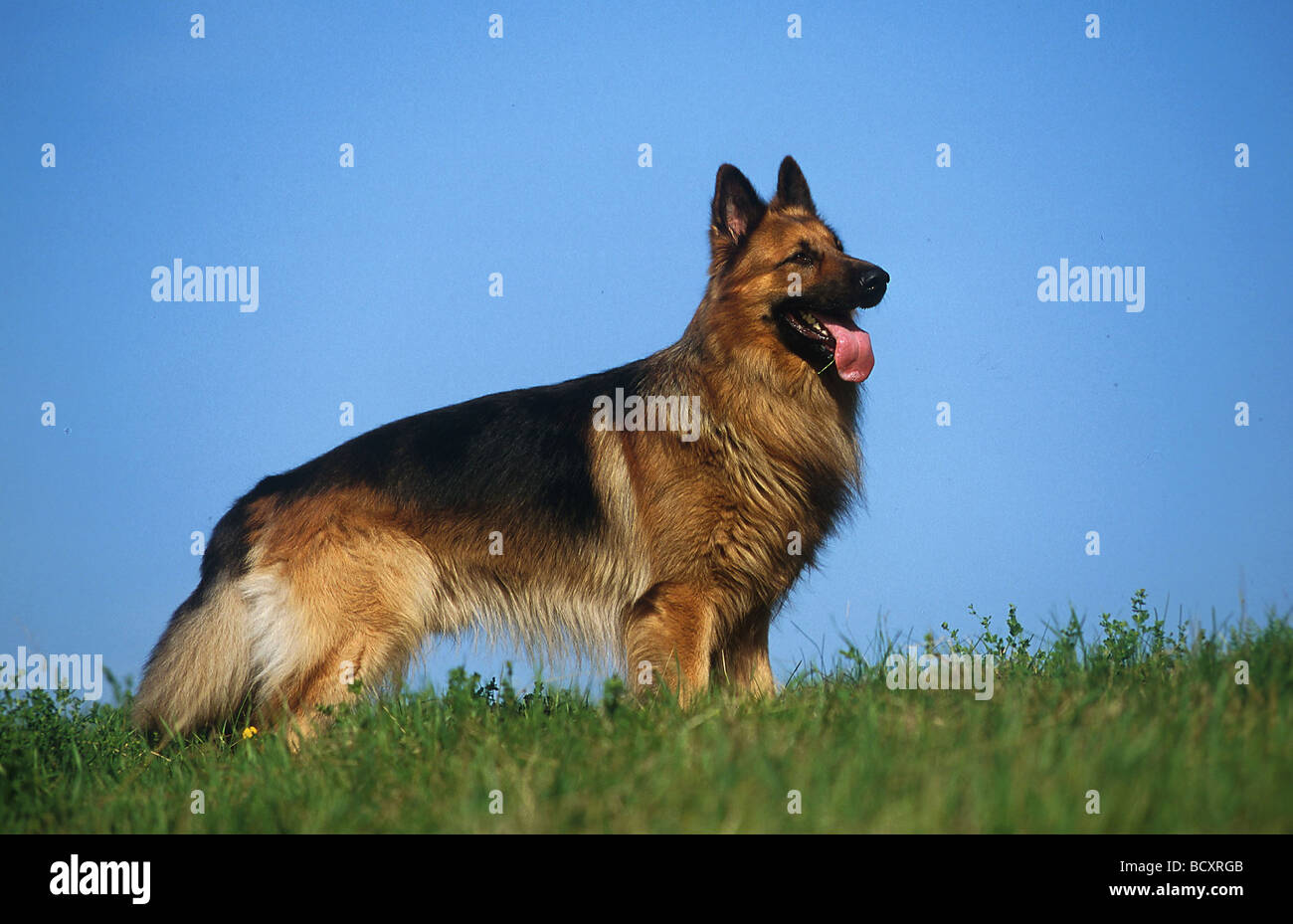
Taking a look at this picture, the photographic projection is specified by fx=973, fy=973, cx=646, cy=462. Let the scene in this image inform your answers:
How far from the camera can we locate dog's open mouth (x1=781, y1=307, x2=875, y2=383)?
20.0ft

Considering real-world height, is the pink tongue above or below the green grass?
above

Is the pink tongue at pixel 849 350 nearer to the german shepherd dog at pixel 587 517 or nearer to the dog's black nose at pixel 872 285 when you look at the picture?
the german shepherd dog at pixel 587 517

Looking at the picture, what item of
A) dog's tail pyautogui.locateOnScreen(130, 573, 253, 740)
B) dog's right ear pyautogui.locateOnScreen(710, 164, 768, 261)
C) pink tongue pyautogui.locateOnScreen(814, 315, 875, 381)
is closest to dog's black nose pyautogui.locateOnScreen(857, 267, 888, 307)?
pink tongue pyautogui.locateOnScreen(814, 315, 875, 381)

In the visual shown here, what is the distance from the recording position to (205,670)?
6.28 meters

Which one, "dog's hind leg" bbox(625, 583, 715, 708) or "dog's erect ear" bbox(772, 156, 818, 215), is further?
"dog's erect ear" bbox(772, 156, 818, 215)

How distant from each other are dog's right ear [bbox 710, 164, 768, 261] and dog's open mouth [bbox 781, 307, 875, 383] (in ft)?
2.08

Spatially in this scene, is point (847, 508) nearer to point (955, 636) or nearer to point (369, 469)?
point (955, 636)

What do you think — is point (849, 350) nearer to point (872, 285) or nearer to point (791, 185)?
point (872, 285)

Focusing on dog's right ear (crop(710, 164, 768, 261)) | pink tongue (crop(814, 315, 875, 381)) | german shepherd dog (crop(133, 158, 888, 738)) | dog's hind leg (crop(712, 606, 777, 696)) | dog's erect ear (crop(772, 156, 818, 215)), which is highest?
dog's erect ear (crop(772, 156, 818, 215))

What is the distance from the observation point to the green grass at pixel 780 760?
305cm

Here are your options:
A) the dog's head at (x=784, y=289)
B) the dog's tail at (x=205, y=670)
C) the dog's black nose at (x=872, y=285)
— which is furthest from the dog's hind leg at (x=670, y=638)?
the dog's tail at (x=205, y=670)

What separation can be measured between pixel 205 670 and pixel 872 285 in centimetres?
488

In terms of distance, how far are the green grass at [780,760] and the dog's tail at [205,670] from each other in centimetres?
30

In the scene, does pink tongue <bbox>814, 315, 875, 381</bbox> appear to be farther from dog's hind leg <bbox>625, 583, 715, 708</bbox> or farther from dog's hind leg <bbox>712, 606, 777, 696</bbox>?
dog's hind leg <bbox>625, 583, 715, 708</bbox>
